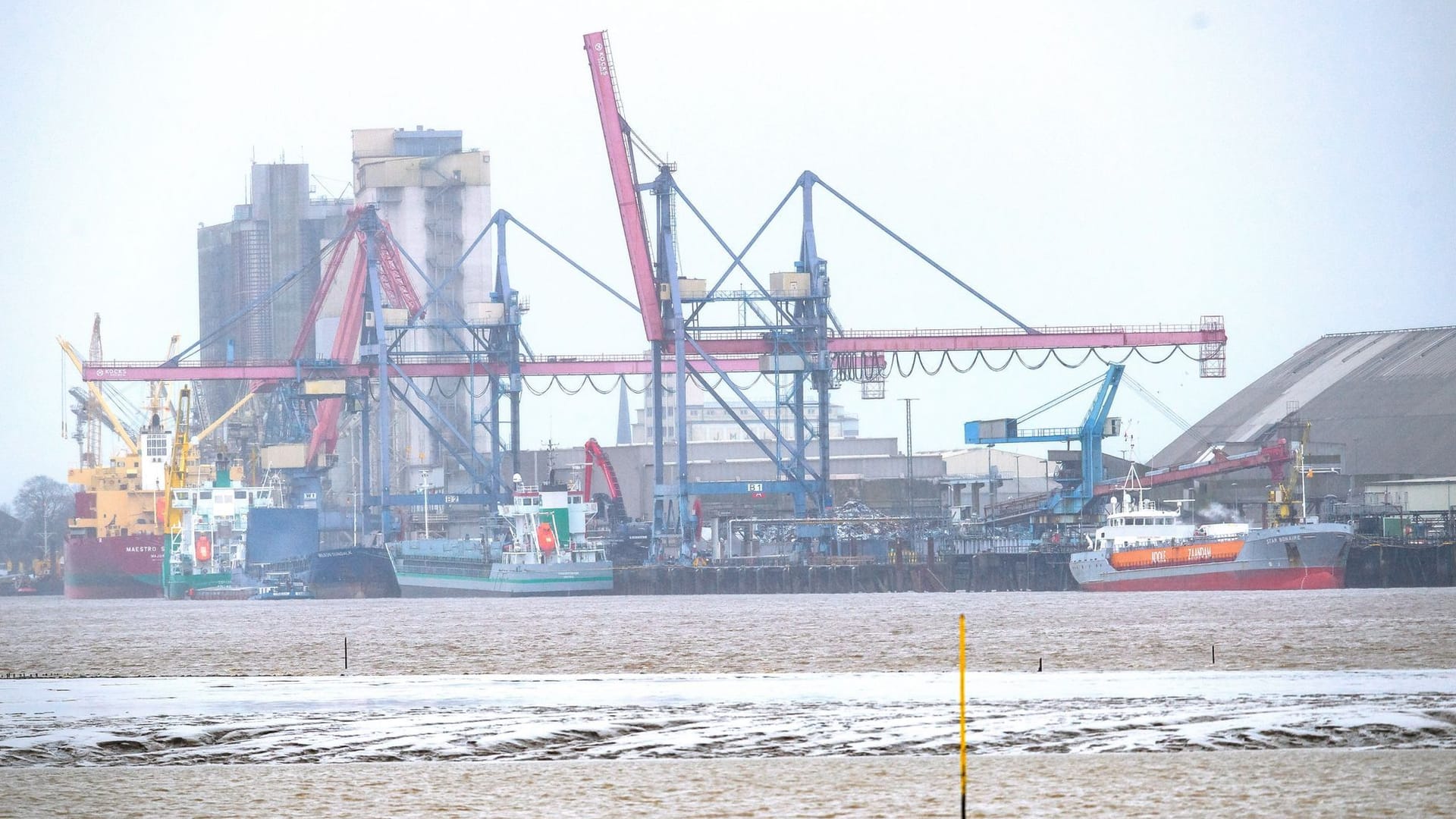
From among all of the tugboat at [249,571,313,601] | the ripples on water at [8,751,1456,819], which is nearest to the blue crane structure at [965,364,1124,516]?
the tugboat at [249,571,313,601]

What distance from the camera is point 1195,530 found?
273ft

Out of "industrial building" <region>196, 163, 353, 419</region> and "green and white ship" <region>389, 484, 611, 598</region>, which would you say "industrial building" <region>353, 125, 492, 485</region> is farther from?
"green and white ship" <region>389, 484, 611, 598</region>

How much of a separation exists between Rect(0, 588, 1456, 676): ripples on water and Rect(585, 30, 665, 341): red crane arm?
22023 millimetres

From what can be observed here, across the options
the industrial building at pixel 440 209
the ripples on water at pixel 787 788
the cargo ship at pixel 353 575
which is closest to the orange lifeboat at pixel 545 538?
the cargo ship at pixel 353 575

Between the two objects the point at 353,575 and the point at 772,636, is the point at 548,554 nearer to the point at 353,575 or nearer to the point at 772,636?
the point at 353,575

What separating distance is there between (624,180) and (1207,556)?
3520cm

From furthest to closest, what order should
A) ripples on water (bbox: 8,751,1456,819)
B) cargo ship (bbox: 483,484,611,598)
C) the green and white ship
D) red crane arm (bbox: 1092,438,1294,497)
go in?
the green and white ship < cargo ship (bbox: 483,484,611,598) < red crane arm (bbox: 1092,438,1294,497) < ripples on water (bbox: 8,751,1456,819)

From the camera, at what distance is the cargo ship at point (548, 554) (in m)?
94.4

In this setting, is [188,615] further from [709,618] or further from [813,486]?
[813,486]

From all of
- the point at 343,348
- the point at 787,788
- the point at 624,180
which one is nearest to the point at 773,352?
the point at 624,180

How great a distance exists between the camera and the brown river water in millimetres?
15773

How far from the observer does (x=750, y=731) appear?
19.9 meters

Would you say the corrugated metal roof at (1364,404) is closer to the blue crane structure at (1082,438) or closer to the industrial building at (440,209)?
the blue crane structure at (1082,438)

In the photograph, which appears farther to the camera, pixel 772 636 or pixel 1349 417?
pixel 1349 417
